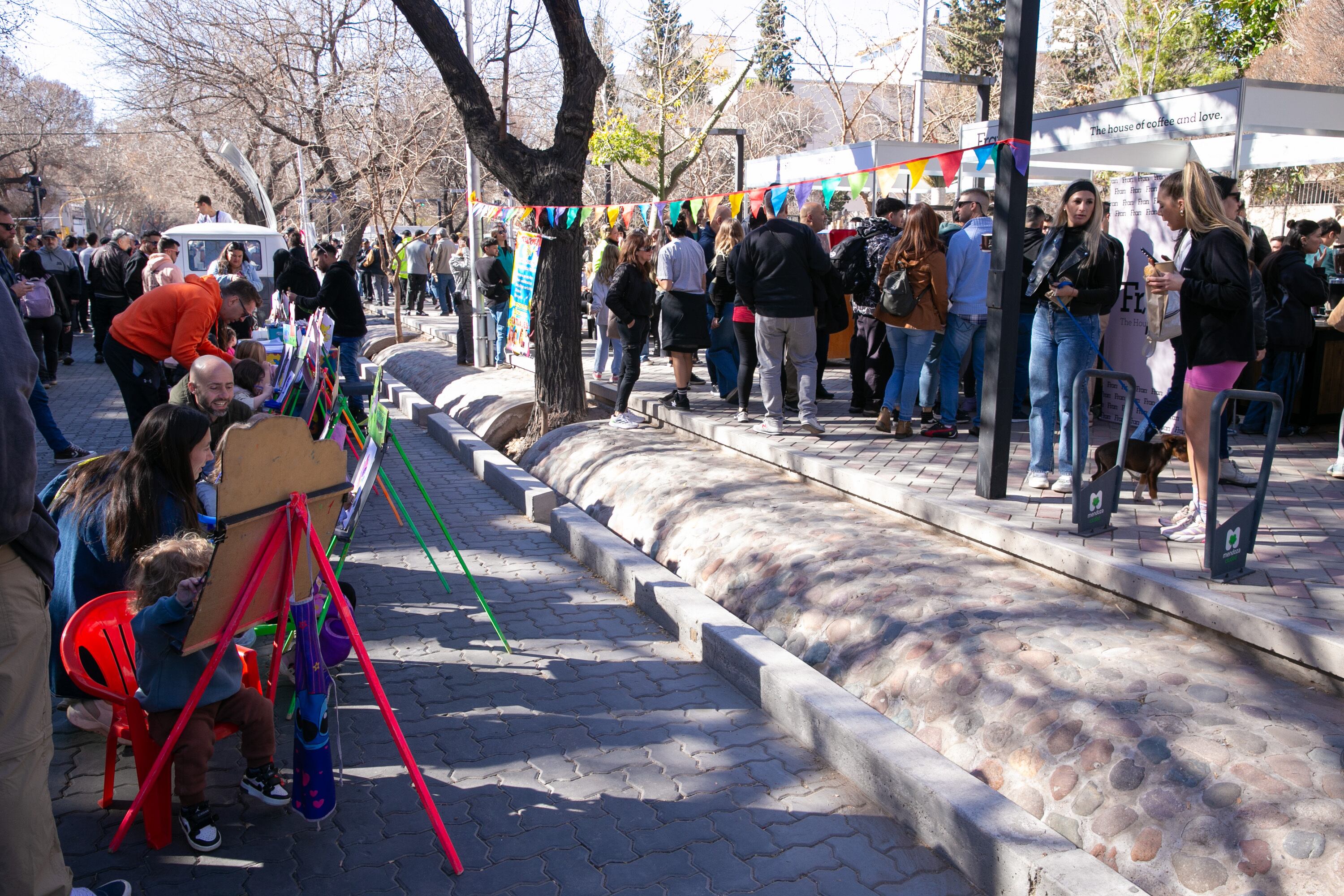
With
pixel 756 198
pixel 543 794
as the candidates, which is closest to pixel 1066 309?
pixel 756 198

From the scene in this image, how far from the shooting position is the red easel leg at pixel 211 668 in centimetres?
301

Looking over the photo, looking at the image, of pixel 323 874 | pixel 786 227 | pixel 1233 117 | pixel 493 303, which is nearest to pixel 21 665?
pixel 323 874

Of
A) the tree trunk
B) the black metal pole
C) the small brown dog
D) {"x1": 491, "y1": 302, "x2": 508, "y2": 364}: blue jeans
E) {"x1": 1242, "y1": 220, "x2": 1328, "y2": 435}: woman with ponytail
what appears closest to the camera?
the black metal pole

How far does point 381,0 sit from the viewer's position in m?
18.9

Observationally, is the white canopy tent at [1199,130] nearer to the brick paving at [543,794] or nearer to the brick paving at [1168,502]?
the brick paving at [1168,502]

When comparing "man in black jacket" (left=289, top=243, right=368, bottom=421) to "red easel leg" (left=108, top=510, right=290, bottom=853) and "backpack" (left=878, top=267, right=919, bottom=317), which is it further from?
"red easel leg" (left=108, top=510, right=290, bottom=853)

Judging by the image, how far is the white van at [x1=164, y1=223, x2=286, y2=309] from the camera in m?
20.3

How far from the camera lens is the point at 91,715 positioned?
3736mm

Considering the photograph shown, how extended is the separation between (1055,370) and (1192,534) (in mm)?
1544

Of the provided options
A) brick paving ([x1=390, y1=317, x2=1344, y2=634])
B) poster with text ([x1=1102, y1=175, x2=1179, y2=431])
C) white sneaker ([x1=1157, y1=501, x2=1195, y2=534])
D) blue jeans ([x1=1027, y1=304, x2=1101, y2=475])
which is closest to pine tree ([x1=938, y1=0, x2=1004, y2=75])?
poster with text ([x1=1102, y1=175, x2=1179, y2=431])

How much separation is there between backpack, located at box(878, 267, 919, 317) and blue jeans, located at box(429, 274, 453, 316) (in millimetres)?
15441

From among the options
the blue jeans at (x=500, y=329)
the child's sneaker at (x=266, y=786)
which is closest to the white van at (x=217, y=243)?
the blue jeans at (x=500, y=329)

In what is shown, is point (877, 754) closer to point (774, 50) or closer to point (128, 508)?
point (128, 508)

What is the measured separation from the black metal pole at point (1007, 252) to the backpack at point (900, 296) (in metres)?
1.79
